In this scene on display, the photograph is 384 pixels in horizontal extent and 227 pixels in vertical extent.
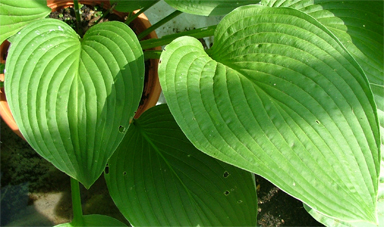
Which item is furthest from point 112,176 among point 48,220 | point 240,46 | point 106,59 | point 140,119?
point 48,220

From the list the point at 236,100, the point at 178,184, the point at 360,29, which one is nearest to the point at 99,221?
the point at 178,184

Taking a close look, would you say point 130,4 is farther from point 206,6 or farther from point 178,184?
point 178,184

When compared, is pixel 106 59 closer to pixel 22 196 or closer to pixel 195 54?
pixel 195 54

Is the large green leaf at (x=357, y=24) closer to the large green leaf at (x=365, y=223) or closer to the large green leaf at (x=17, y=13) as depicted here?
the large green leaf at (x=365, y=223)

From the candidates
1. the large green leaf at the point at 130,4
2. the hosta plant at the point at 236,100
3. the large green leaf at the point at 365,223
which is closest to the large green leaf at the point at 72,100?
the hosta plant at the point at 236,100

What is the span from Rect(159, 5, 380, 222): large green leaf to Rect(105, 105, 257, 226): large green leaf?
0.28m

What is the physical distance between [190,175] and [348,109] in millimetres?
462

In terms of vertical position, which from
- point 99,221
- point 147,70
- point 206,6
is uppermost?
point 206,6

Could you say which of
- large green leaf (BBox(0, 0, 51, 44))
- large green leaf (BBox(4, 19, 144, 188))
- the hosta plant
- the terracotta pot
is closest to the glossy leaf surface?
the hosta plant

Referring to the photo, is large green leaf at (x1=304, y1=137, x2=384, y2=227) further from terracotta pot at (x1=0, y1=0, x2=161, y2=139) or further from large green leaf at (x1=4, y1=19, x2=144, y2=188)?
terracotta pot at (x1=0, y1=0, x2=161, y2=139)

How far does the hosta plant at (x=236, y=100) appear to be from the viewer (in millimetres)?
615

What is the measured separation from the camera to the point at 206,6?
34.6 inches

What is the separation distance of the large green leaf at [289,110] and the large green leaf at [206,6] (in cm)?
16

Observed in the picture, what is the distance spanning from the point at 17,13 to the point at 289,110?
744mm
